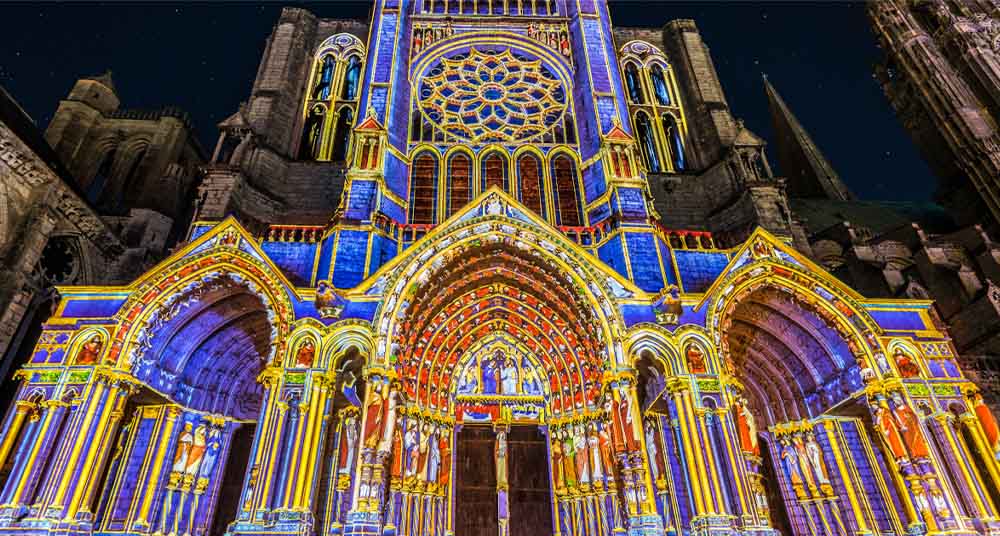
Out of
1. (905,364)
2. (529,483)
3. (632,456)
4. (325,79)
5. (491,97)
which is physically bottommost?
(529,483)

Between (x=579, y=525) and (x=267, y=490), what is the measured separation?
5351mm

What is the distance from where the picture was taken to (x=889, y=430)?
30.4 ft

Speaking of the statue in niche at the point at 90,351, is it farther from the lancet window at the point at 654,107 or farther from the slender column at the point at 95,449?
the lancet window at the point at 654,107

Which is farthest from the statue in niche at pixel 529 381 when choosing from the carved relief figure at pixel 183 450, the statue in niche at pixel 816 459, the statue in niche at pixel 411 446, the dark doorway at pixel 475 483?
the carved relief figure at pixel 183 450

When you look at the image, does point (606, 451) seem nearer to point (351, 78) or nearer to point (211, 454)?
point (211, 454)

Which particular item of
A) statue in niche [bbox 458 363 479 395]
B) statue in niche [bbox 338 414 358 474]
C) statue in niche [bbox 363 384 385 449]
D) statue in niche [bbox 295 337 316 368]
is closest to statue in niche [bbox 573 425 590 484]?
statue in niche [bbox 458 363 479 395]

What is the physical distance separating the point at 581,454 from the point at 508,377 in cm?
226

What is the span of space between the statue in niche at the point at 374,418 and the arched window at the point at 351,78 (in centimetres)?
1195

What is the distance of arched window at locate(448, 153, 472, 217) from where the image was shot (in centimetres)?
1415

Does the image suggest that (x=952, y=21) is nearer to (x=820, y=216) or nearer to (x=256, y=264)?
(x=820, y=216)

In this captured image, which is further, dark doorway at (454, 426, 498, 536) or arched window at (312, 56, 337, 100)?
arched window at (312, 56, 337, 100)

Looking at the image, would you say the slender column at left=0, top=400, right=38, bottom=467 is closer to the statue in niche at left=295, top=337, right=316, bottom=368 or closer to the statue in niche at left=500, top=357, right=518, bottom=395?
the statue in niche at left=295, top=337, right=316, bottom=368

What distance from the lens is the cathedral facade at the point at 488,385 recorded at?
868 centimetres

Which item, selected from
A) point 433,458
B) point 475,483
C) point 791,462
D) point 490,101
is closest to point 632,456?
point 475,483
